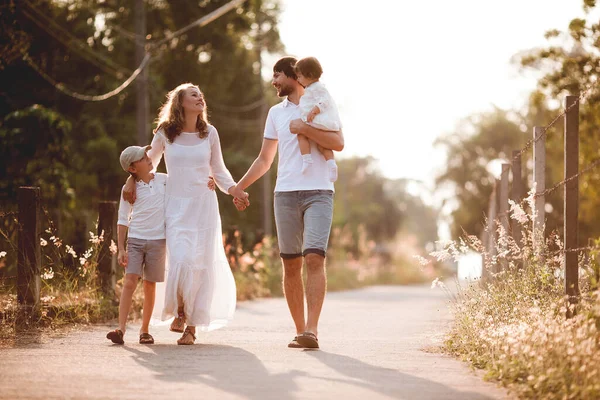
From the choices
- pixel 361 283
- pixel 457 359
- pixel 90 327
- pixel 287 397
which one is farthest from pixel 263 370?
pixel 361 283

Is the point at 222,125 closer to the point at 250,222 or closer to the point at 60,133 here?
the point at 250,222

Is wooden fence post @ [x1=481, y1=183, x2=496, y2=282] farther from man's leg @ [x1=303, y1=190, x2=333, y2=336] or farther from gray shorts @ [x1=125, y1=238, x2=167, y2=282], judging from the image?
gray shorts @ [x1=125, y1=238, x2=167, y2=282]

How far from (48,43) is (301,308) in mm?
22299

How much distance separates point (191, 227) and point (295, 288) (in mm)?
949

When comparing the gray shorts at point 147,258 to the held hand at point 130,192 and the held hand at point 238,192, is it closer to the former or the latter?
the held hand at point 130,192

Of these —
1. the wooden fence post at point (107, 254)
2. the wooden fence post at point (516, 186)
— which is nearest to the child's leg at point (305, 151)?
the wooden fence post at point (516, 186)

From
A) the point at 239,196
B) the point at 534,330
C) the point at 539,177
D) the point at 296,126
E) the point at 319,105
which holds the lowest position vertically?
the point at 534,330

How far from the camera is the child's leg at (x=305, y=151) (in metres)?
7.75

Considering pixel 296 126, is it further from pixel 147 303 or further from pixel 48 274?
pixel 48 274

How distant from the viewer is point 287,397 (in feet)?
17.3

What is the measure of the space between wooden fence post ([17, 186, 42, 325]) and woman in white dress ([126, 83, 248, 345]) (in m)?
1.85

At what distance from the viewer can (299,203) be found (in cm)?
784

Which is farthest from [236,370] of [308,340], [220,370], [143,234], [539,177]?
[539,177]

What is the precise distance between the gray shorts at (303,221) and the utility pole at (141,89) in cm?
1118
